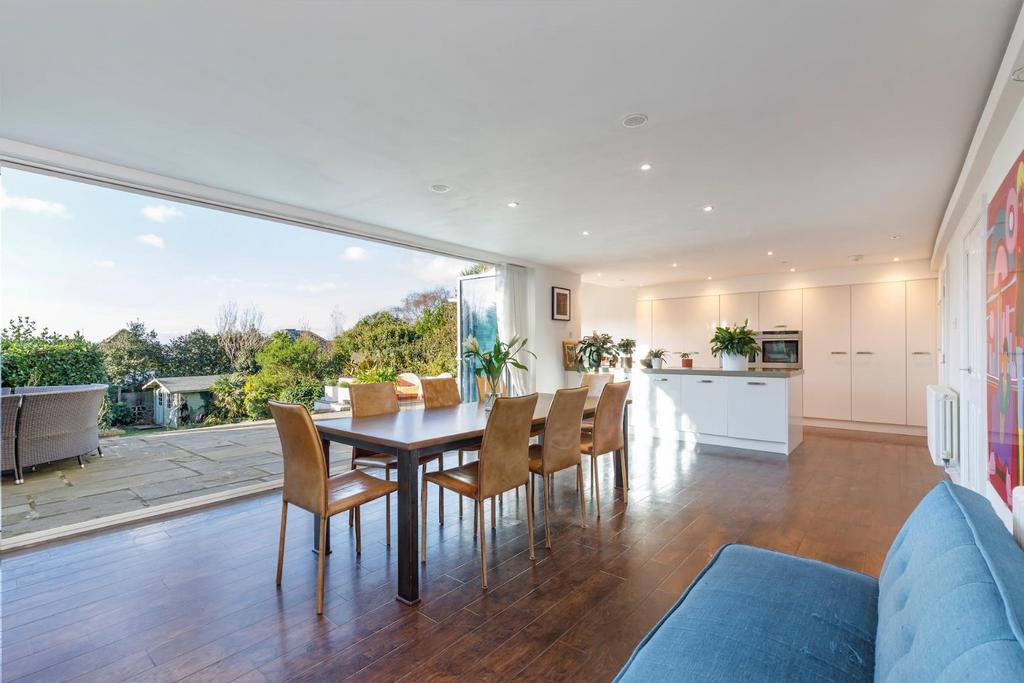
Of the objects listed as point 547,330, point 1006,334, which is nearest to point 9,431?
point 547,330

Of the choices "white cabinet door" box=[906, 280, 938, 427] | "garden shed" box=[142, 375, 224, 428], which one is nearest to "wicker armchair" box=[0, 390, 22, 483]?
"garden shed" box=[142, 375, 224, 428]

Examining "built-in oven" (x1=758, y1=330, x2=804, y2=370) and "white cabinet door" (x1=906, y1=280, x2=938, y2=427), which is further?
"built-in oven" (x1=758, y1=330, x2=804, y2=370)

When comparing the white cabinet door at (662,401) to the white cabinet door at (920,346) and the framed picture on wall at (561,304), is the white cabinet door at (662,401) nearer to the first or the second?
the framed picture on wall at (561,304)

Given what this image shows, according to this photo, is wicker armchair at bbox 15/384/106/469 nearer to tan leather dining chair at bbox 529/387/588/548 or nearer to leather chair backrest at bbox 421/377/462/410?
leather chair backrest at bbox 421/377/462/410

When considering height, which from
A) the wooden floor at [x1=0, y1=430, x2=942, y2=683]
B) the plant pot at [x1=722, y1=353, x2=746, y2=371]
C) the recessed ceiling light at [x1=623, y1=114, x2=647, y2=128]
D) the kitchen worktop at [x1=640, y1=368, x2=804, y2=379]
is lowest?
the wooden floor at [x1=0, y1=430, x2=942, y2=683]

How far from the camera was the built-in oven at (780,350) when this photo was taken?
7176mm

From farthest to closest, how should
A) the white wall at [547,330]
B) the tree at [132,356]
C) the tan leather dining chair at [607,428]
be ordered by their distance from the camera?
1. the white wall at [547,330]
2. the tree at [132,356]
3. the tan leather dining chair at [607,428]

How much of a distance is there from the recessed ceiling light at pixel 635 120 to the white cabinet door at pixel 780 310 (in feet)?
19.6

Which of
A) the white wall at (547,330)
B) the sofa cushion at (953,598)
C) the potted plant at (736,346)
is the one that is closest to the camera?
the sofa cushion at (953,598)

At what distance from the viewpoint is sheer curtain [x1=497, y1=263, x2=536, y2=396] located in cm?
627

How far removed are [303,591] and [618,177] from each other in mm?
3111

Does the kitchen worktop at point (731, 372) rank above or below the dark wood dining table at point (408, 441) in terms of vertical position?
above

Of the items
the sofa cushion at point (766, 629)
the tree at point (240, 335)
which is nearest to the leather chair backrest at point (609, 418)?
the sofa cushion at point (766, 629)

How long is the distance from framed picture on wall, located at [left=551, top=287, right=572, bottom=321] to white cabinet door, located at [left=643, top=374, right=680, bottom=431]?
1.59 meters
